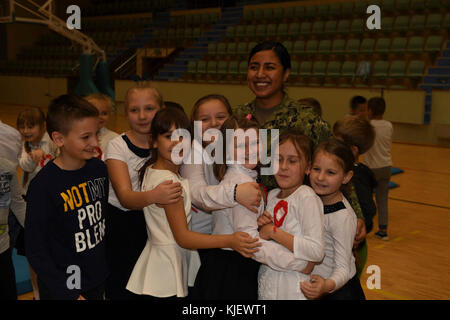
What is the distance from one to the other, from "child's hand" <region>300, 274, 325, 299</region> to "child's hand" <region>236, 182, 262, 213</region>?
35 cm

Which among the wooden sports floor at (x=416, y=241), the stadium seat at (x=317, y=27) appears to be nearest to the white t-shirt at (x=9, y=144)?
the wooden sports floor at (x=416, y=241)

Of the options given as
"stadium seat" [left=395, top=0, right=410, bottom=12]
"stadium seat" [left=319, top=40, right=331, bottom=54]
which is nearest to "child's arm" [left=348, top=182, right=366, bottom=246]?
"stadium seat" [left=319, top=40, right=331, bottom=54]

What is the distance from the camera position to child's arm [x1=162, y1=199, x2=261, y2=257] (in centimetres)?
162

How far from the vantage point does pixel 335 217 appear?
1791 mm

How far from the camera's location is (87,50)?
13414 millimetres

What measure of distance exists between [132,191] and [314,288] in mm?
842

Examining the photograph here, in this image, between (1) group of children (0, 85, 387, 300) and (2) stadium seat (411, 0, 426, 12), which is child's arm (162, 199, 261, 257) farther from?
(2) stadium seat (411, 0, 426, 12)

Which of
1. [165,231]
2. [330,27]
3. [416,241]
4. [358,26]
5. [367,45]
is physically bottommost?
[416,241]

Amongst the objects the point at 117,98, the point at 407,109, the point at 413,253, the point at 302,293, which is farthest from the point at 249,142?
the point at 117,98

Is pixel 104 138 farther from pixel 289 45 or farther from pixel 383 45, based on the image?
pixel 289 45

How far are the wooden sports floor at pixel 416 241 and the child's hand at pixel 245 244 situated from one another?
6.27ft

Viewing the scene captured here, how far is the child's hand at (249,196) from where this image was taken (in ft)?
5.33

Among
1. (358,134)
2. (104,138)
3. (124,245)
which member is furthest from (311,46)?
(124,245)
